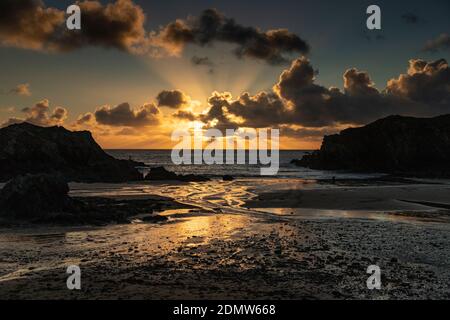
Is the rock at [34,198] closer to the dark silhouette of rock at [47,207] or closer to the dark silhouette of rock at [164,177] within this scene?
the dark silhouette of rock at [47,207]

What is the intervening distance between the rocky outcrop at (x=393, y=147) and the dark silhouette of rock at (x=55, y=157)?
54.1 meters

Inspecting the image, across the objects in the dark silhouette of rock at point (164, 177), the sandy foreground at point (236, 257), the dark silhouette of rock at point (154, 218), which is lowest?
the dark silhouette of rock at point (154, 218)

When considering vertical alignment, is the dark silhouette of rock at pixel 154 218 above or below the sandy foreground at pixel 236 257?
below

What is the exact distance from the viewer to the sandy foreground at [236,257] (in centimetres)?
1043

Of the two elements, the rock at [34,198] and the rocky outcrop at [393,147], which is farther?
the rocky outcrop at [393,147]

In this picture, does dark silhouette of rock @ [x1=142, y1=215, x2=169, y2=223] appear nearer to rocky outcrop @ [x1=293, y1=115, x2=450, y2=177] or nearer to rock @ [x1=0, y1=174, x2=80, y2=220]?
rock @ [x1=0, y1=174, x2=80, y2=220]

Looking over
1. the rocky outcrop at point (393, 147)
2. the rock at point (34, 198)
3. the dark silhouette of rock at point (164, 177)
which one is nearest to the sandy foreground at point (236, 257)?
the rock at point (34, 198)

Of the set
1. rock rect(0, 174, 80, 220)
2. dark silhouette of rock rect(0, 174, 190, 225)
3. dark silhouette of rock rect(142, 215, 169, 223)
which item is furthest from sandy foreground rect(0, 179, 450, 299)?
rock rect(0, 174, 80, 220)

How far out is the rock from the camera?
2220 centimetres

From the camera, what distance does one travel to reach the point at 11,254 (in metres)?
14.5
